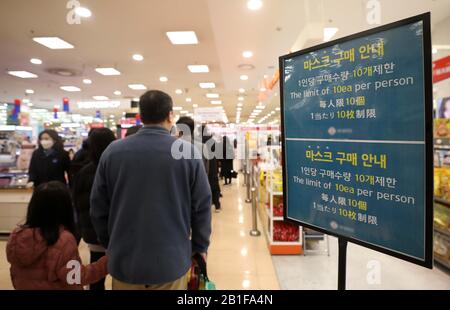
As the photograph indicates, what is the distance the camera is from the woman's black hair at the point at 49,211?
157 centimetres

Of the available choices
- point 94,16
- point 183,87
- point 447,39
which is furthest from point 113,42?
point 447,39

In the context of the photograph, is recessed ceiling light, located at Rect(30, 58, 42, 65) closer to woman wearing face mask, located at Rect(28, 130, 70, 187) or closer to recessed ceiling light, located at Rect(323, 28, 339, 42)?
woman wearing face mask, located at Rect(28, 130, 70, 187)

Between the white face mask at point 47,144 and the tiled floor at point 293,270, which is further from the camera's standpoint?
the white face mask at point 47,144

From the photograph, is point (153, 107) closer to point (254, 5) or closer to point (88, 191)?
point (88, 191)

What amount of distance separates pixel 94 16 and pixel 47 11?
2.40 feet

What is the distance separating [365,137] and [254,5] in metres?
3.76

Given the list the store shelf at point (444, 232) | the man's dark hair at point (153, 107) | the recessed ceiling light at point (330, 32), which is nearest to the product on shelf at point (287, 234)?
the store shelf at point (444, 232)

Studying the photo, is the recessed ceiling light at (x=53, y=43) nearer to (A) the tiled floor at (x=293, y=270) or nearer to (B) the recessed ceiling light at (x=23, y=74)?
(B) the recessed ceiling light at (x=23, y=74)

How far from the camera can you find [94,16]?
15.7ft

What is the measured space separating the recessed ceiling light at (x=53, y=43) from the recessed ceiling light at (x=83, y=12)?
63.8 inches

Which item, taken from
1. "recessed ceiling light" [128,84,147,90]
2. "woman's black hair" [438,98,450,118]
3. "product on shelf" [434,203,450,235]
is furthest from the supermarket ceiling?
"product on shelf" [434,203,450,235]

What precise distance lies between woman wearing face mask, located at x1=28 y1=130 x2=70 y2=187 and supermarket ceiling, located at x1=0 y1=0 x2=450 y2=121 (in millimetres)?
2445

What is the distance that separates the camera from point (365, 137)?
1.01 meters

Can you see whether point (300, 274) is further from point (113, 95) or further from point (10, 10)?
point (113, 95)
